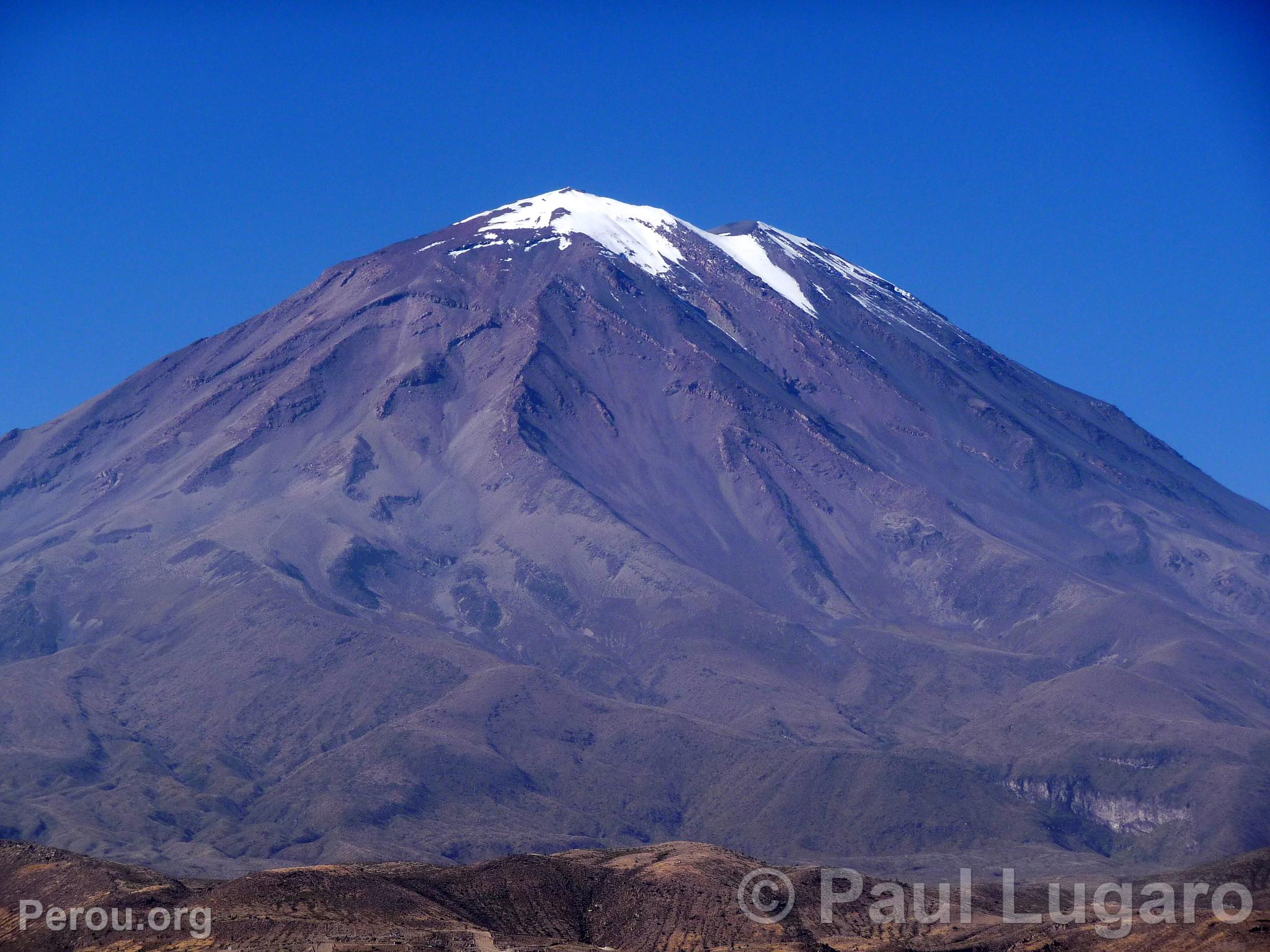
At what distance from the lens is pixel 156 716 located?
189 metres

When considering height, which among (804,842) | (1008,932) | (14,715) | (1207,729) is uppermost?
(14,715)

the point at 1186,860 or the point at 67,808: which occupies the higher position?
the point at 67,808

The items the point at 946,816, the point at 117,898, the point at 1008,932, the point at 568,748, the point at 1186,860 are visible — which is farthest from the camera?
the point at 568,748

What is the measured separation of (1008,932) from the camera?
85500mm

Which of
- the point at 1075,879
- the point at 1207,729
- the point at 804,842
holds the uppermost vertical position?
the point at 1207,729

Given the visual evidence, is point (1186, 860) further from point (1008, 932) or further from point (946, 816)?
point (1008, 932)

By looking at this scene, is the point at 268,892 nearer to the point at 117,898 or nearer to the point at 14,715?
the point at 117,898

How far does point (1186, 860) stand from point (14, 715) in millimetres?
111879

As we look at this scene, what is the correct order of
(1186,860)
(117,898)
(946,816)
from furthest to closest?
1. (946,816)
2. (1186,860)
3. (117,898)

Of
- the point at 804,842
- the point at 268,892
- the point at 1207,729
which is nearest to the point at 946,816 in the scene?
the point at 804,842

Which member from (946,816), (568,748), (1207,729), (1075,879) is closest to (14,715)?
(568,748)

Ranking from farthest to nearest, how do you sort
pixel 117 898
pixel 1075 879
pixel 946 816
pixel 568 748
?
pixel 568 748 → pixel 946 816 → pixel 1075 879 → pixel 117 898

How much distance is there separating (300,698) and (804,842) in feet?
186

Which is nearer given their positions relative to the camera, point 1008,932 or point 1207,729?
point 1008,932
